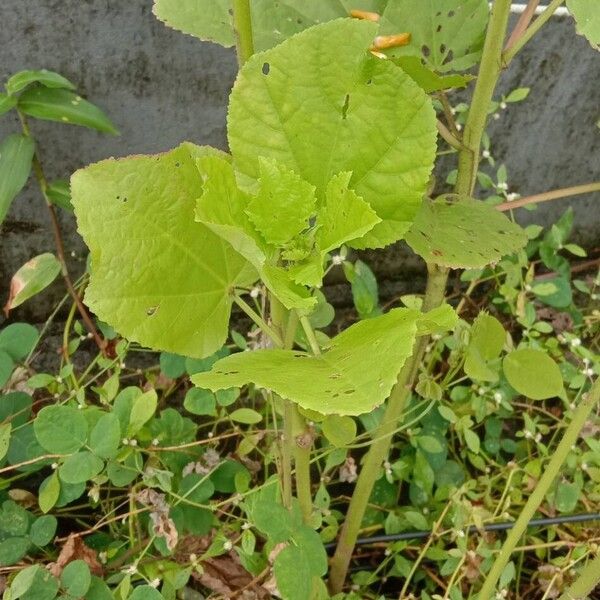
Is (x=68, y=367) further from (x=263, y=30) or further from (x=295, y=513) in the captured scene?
(x=263, y=30)

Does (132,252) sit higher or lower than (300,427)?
higher

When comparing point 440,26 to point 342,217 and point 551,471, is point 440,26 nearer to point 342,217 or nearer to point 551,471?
point 342,217

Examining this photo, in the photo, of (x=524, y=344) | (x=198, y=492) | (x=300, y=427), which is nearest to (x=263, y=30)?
(x=300, y=427)

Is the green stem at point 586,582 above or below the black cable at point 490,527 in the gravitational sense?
above

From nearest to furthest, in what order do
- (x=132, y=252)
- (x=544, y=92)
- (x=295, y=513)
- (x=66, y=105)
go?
(x=132, y=252) → (x=295, y=513) → (x=66, y=105) → (x=544, y=92)

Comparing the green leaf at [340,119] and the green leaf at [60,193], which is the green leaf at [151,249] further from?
the green leaf at [60,193]

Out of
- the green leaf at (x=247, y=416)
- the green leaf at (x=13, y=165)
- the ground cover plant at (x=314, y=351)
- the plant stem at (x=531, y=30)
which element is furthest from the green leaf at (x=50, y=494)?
the plant stem at (x=531, y=30)

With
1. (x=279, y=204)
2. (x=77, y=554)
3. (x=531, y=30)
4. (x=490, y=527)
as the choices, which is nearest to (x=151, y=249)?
(x=279, y=204)
